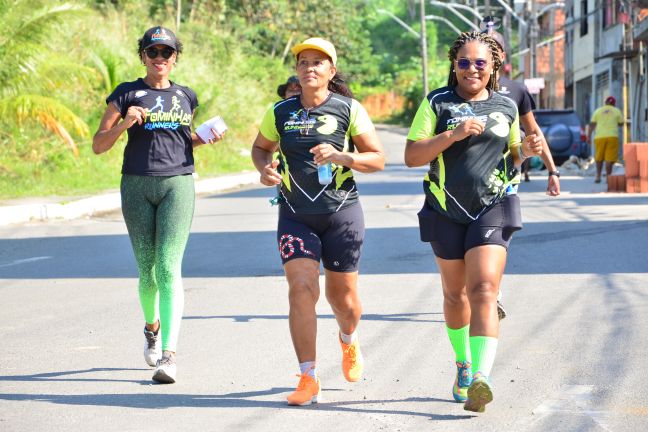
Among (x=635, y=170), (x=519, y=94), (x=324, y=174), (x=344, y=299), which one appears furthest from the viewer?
(x=635, y=170)

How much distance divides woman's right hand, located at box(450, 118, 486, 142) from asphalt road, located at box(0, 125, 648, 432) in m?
1.31

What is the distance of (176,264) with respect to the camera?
23.7 feet

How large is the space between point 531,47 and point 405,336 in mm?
35919

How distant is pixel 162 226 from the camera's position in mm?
7195

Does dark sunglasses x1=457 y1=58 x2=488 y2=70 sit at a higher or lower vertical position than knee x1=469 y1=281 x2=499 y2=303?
higher

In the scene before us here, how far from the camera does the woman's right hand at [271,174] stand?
6281 millimetres

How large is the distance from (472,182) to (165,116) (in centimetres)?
200

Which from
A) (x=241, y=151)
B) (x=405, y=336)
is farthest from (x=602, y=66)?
(x=405, y=336)

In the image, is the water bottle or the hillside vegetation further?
the hillside vegetation

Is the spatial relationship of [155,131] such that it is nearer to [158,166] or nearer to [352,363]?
[158,166]

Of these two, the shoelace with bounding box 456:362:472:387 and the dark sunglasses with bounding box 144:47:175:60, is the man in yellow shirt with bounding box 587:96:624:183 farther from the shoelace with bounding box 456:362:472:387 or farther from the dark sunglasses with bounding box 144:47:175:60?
the shoelace with bounding box 456:362:472:387

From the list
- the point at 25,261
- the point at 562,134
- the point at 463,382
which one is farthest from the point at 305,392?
the point at 562,134

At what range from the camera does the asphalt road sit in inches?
238

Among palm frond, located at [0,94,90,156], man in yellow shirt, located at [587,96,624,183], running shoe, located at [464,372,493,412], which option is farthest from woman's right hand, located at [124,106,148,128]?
man in yellow shirt, located at [587,96,624,183]
